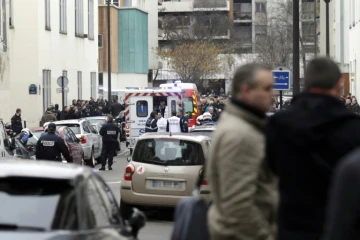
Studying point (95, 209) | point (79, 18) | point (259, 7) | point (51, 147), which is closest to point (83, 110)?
point (79, 18)

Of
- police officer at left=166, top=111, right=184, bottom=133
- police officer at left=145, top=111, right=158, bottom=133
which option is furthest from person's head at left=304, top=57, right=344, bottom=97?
police officer at left=145, top=111, right=158, bottom=133

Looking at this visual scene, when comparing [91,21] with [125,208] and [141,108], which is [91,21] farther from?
[125,208]

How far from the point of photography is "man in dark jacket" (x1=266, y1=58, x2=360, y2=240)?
494 cm

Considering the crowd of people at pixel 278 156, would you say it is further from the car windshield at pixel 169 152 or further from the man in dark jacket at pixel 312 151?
the car windshield at pixel 169 152

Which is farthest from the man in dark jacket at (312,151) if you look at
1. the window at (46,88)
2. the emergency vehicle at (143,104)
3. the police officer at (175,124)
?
the window at (46,88)

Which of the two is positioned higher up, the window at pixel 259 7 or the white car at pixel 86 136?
the window at pixel 259 7

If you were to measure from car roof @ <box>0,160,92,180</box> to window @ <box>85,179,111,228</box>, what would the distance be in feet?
0.45

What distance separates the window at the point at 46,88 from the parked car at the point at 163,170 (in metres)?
32.7

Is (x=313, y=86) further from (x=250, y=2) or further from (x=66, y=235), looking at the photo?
(x=250, y=2)

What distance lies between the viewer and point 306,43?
8712cm

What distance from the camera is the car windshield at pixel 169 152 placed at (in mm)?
16047

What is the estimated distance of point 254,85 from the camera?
5.58m

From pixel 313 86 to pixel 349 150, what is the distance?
0.47 m

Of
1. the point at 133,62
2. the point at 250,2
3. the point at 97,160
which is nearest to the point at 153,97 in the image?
the point at 97,160
